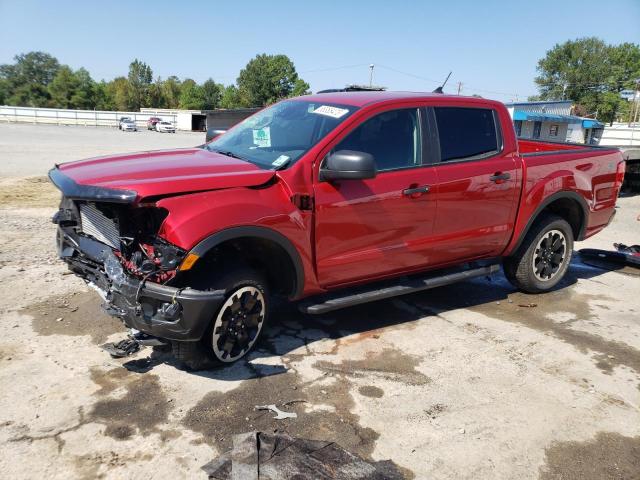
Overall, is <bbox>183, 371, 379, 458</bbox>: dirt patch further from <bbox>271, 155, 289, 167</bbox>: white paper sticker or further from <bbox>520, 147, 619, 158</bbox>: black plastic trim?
<bbox>520, 147, 619, 158</bbox>: black plastic trim

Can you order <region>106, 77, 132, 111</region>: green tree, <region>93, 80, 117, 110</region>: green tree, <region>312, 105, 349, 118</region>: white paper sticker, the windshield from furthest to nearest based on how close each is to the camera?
1. <region>106, 77, 132, 111</region>: green tree
2. <region>93, 80, 117, 110</region>: green tree
3. <region>312, 105, 349, 118</region>: white paper sticker
4. the windshield

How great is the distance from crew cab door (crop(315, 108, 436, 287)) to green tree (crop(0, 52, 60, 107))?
3686 inches

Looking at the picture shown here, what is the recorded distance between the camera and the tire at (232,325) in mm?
3473

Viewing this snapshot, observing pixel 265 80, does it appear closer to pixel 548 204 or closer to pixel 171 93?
pixel 171 93

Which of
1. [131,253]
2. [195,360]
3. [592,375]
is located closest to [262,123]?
[131,253]

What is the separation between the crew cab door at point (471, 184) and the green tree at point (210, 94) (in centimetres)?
10064

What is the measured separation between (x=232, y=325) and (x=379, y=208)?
4.67ft

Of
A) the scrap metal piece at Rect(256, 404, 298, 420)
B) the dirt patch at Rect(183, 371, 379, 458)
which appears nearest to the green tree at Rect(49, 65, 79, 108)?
the dirt patch at Rect(183, 371, 379, 458)

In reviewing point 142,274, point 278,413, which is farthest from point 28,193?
point 278,413

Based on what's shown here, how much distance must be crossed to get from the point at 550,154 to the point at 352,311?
8.39ft

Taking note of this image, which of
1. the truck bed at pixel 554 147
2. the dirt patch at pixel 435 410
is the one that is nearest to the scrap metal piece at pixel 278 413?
the dirt patch at pixel 435 410

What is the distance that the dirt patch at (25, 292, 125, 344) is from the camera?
4.20 metres

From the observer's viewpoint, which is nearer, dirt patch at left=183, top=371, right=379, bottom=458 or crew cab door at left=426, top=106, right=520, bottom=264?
dirt patch at left=183, top=371, right=379, bottom=458

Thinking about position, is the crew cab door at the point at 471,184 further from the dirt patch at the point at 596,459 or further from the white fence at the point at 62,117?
the white fence at the point at 62,117
